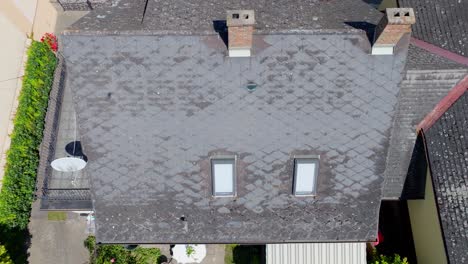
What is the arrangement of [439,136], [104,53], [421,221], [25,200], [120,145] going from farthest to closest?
[25,200] → [421,221] → [439,136] → [120,145] → [104,53]

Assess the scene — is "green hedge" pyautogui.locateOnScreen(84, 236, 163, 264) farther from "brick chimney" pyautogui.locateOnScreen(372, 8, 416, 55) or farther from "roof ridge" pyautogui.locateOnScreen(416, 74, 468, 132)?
"brick chimney" pyautogui.locateOnScreen(372, 8, 416, 55)

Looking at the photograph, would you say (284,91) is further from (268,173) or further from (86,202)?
(86,202)

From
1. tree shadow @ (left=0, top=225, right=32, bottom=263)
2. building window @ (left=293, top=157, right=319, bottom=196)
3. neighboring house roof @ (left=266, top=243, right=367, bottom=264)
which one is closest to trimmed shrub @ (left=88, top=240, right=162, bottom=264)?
tree shadow @ (left=0, top=225, right=32, bottom=263)

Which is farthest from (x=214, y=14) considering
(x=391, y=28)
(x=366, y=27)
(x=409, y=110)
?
(x=409, y=110)

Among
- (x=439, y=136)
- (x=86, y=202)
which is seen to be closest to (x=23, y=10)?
(x=86, y=202)

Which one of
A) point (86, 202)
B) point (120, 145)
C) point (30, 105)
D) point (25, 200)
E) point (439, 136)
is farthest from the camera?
point (30, 105)

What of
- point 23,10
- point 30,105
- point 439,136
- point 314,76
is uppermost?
point 23,10

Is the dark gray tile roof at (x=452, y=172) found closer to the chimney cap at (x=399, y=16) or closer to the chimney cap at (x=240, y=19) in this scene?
the chimney cap at (x=399, y=16)

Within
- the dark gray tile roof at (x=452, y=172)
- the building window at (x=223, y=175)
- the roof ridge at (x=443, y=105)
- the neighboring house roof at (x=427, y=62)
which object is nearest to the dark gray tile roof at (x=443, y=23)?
the neighboring house roof at (x=427, y=62)
